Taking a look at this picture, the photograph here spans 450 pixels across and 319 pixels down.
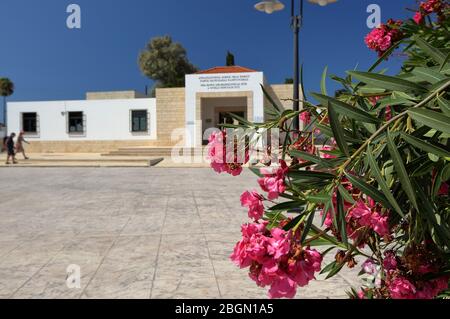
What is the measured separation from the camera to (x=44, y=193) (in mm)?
A: 8859

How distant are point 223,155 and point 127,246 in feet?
10.6

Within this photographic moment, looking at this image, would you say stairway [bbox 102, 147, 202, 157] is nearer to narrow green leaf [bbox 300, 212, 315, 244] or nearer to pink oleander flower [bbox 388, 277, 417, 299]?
pink oleander flower [bbox 388, 277, 417, 299]

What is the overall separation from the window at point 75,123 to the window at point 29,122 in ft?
9.14

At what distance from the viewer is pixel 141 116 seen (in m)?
26.5

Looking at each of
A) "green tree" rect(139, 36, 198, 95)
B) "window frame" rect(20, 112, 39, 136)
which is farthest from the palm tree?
"window frame" rect(20, 112, 39, 136)

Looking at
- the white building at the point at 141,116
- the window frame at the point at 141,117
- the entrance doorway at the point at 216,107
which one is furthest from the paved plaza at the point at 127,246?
the window frame at the point at 141,117

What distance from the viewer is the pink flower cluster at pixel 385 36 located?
1931 millimetres

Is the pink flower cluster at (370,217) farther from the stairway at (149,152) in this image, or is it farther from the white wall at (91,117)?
the white wall at (91,117)

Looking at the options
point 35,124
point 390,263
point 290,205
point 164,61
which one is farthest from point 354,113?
point 164,61

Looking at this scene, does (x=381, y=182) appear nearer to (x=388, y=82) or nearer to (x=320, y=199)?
(x=320, y=199)

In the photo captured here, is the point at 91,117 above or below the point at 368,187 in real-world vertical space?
above

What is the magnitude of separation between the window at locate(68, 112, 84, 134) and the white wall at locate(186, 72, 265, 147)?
8.66m

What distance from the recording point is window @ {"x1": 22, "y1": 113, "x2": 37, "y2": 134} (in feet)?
91.4
